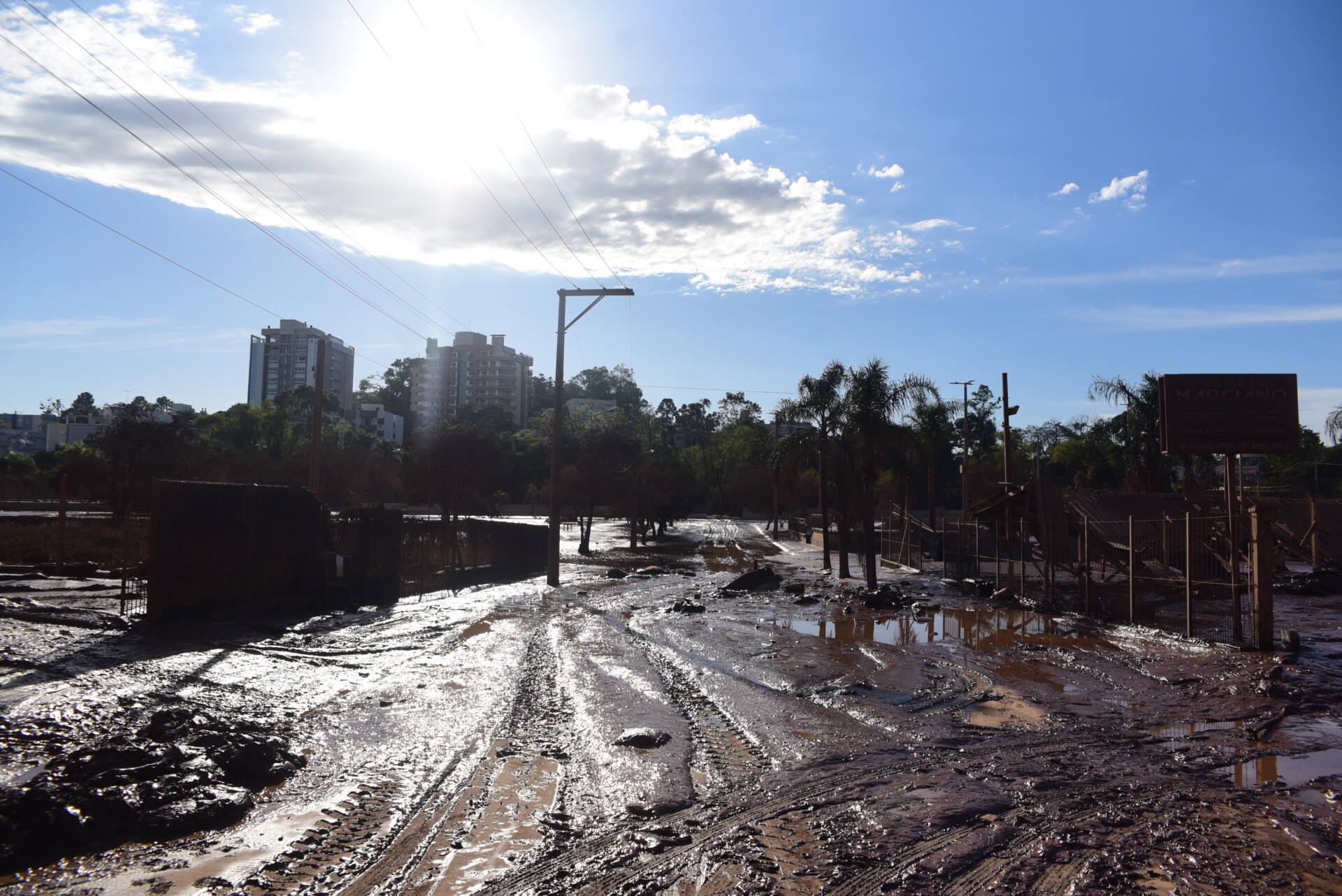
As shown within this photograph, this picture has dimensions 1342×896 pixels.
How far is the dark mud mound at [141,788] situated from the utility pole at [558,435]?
59.7 ft

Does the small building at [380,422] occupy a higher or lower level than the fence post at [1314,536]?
higher

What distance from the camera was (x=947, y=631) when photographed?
1773 cm

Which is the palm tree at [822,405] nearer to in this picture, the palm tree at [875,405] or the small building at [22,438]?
the palm tree at [875,405]

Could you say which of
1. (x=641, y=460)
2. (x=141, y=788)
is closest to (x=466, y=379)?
(x=641, y=460)

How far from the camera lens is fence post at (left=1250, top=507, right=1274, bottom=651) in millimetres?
13328

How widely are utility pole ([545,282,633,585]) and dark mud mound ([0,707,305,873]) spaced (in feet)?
59.7

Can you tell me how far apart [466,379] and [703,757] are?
172m

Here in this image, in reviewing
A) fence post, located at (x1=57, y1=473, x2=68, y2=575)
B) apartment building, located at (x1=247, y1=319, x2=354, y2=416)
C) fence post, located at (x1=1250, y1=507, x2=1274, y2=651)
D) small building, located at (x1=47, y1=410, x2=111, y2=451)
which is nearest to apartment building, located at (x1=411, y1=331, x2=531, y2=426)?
apartment building, located at (x1=247, y1=319, x2=354, y2=416)

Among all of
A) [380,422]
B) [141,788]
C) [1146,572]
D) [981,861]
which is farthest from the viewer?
[380,422]

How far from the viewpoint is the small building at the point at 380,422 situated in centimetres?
14225

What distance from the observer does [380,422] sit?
469 feet

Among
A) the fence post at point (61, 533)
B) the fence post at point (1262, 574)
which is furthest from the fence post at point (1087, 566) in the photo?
the fence post at point (61, 533)

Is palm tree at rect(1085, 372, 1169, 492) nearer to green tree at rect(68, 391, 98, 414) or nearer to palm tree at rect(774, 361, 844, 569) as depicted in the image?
palm tree at rect(774, 361, 844, 569)

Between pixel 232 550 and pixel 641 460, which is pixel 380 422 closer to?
pixel 641 460
